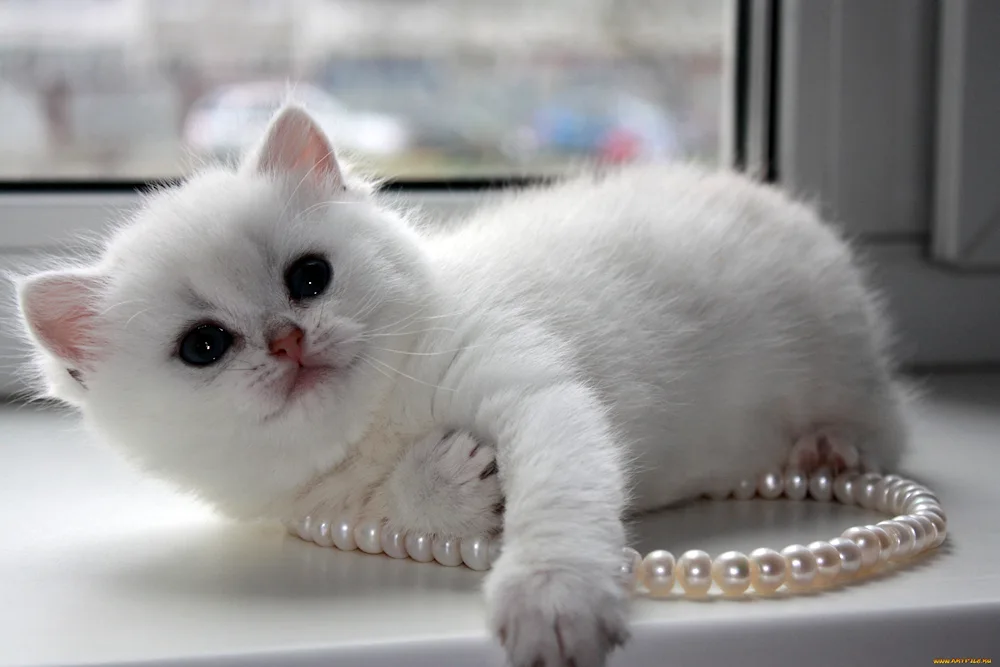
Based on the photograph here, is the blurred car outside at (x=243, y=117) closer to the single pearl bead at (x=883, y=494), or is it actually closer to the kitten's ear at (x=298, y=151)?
the kitten's ear at (x=298, y=151)

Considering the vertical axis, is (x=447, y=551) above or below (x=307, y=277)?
below

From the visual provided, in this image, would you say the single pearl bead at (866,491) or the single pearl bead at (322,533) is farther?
the single pearl bead at (866,491)

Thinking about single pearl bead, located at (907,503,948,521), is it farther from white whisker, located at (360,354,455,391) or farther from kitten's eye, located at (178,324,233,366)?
kitten's eye, located at (178,324,233,366)

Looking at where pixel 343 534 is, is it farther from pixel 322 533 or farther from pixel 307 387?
pixel 307 387

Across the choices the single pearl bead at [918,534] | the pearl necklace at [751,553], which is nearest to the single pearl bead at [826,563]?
the pearl necklace at [751,553]

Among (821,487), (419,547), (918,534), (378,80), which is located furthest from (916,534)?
(378,80)

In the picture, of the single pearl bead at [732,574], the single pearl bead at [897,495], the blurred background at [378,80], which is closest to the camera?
the single pearl bead at [732,574]

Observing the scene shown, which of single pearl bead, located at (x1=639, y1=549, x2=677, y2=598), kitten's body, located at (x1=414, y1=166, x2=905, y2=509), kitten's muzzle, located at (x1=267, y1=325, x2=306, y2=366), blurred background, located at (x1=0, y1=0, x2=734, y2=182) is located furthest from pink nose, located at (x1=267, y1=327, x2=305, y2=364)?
blurred background, located at (x1=0, y1=0, x2=734, y2=182)
